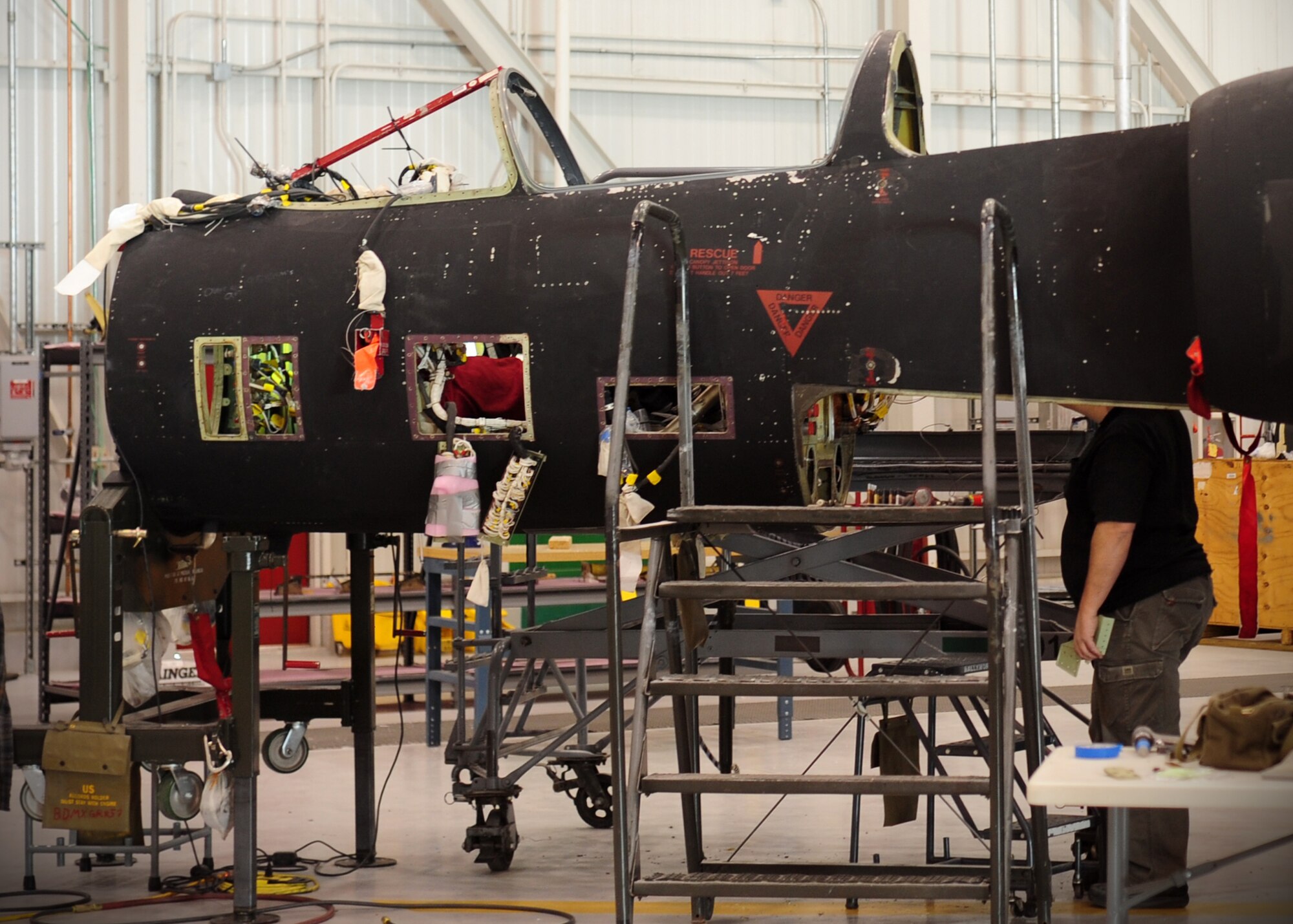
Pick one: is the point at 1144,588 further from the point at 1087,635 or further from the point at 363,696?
the point at 363,696

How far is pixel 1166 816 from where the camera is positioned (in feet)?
18.9

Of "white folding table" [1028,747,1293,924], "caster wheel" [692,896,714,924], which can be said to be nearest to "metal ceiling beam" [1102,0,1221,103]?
"caster wheel" [692,896,714,924]

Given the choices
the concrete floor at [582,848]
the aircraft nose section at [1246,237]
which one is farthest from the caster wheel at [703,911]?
the aircraft nose section at [1246,237]

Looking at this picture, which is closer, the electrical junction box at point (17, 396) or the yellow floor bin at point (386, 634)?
the yellow floor bin at point (386, 634)

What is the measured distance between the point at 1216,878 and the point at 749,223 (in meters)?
3.66

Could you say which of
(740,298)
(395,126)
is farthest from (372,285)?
(740,298)

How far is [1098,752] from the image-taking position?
396 cm

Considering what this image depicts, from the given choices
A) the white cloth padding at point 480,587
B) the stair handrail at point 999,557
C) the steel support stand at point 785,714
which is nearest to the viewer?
the stair handrail at point 999,557

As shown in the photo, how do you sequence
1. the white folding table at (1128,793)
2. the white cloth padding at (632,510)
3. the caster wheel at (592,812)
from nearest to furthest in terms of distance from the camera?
the white folding table at (1128,793) → the white cloth padding at (632,510) → the caster wheel at (592,812)

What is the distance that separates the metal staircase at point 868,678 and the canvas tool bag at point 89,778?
212 centimetres

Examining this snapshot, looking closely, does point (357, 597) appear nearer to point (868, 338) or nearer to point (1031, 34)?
point (868, 338)

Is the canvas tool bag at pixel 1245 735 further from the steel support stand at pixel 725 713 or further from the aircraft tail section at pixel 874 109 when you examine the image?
the steel support stand at pixel 725 713

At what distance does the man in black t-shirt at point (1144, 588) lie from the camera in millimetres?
5719

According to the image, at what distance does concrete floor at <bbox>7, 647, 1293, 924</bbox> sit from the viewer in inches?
251
